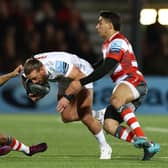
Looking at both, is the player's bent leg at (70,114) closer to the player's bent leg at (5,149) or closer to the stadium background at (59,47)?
the player's bent leg at (5,149)

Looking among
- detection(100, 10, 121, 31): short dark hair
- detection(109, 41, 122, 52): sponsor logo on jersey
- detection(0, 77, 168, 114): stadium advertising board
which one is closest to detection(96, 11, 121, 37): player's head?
detection(100, 10, 121, 31): short dark hair

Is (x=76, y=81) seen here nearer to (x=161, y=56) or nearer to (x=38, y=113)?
(x=38, y=113)

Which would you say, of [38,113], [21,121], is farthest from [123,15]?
[21,121]

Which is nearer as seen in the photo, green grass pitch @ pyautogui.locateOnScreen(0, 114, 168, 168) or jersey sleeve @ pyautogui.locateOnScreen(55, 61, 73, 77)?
green grass pitch @ pyautogui.locateOnScreen(0, 114, 168, 168)

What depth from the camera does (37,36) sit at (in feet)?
73.3

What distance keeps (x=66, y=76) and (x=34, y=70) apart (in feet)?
1.25

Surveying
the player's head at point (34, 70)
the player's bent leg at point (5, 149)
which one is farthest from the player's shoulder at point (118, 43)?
the player's bent leg at point (5, 149)

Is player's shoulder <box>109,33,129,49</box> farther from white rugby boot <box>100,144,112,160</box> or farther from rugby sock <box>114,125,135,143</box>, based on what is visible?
white rugby boot <box>100,144,112,160</box>

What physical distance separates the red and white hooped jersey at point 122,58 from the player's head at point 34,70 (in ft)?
2.43

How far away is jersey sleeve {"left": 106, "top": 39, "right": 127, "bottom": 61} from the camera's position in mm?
10961

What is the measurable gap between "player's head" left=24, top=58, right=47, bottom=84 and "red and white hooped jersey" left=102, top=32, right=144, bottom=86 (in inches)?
29.2

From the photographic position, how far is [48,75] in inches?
432

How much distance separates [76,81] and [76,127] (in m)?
7.42

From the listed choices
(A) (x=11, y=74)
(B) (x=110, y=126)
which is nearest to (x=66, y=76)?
(A) (x=11, y=74)
